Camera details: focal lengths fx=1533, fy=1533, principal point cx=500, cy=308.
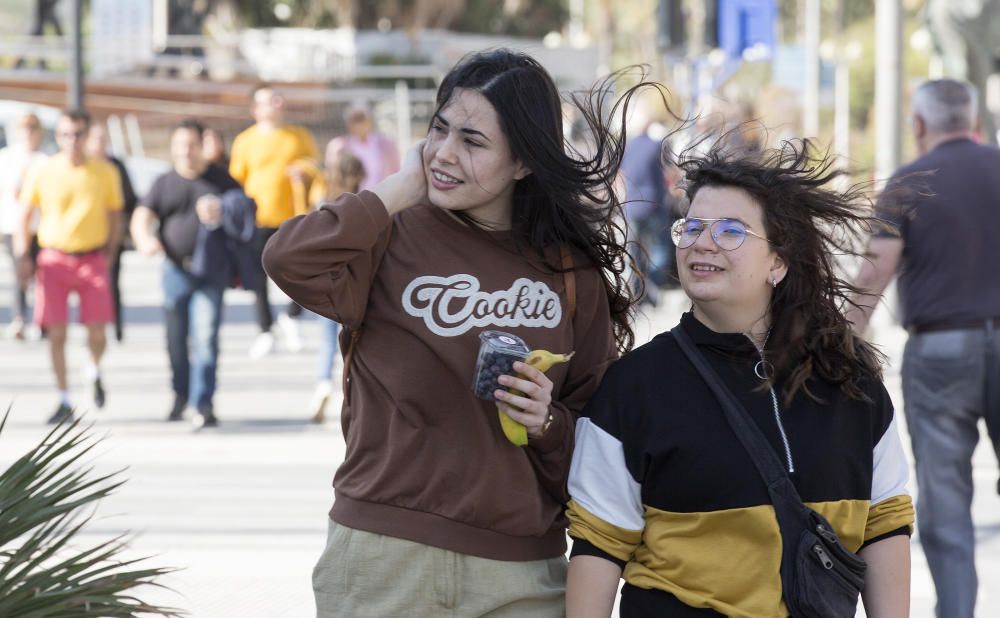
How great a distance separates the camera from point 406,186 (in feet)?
9.91

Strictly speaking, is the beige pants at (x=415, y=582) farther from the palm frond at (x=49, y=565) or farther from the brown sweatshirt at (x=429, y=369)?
the palm frond at (x=49, y=565)

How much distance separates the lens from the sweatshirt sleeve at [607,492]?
283 centimetres

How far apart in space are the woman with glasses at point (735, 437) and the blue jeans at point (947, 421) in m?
2.19

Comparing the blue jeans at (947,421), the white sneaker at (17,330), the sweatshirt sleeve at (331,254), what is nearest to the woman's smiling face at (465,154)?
the sweatshirt sleeve at (331,254)

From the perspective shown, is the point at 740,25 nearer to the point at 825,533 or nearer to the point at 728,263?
the point at 728,263

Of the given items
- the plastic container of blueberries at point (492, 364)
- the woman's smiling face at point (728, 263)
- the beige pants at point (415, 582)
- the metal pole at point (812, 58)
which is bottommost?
the beige pants at point (415, 582)

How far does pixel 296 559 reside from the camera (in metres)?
6.29

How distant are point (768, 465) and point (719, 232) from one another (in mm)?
468

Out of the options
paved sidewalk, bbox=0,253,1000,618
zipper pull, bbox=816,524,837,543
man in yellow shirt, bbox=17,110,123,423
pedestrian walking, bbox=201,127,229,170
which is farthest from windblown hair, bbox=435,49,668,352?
pedestrian walking, bbox=201,127,229,170

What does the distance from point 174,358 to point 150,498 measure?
2289mm

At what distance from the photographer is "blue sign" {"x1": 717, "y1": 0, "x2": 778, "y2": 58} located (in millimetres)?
17141

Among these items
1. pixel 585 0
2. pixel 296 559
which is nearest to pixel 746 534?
pixel 296 559

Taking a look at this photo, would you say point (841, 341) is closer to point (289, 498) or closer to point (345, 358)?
point (345, 358)

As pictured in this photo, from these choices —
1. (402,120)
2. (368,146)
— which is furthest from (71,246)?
(402,120)
